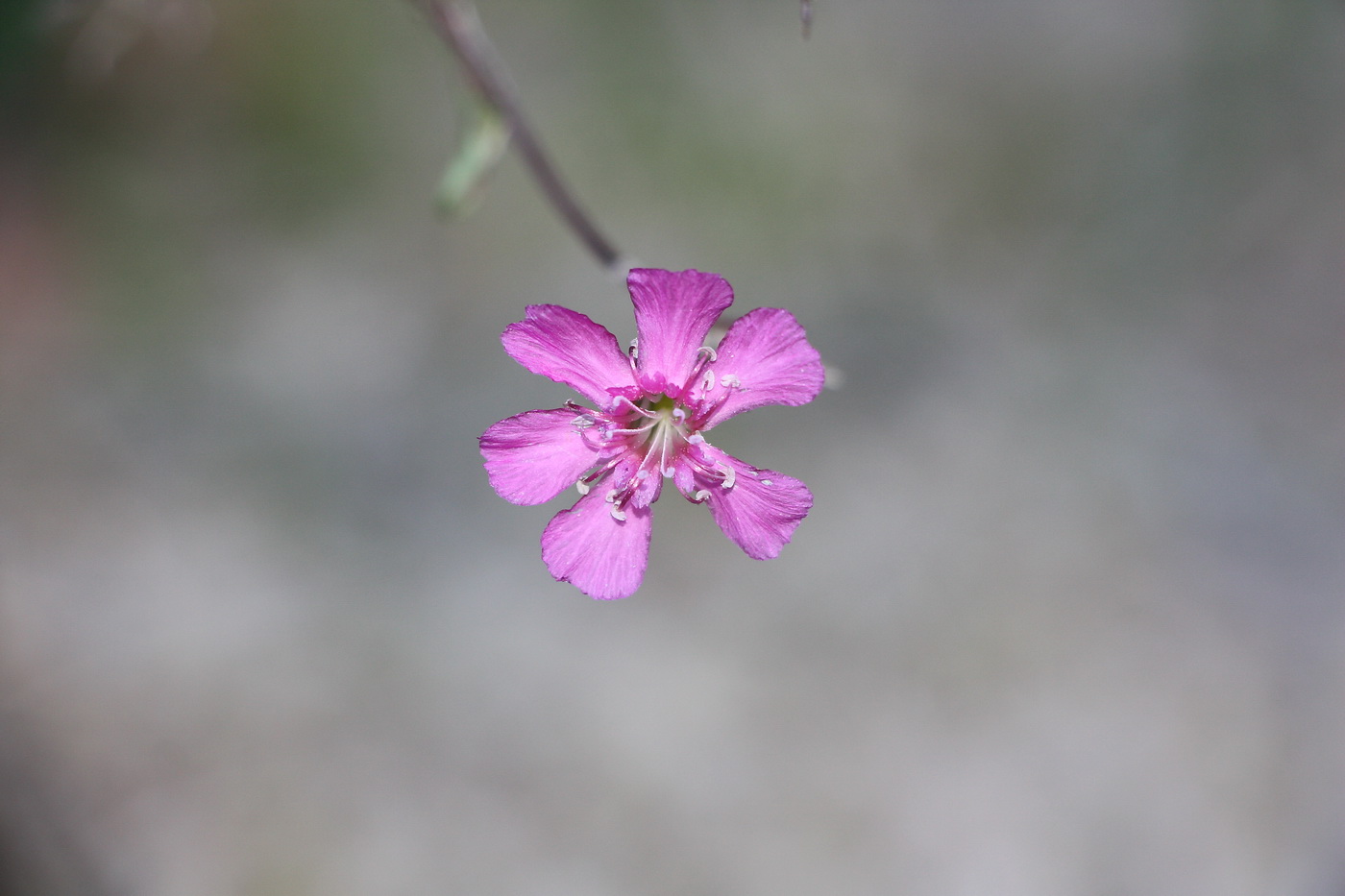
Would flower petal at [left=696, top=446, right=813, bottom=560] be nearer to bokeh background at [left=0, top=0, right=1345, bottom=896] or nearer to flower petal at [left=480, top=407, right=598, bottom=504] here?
flower petal at [left=480, top=407, right=598, bottom=504]

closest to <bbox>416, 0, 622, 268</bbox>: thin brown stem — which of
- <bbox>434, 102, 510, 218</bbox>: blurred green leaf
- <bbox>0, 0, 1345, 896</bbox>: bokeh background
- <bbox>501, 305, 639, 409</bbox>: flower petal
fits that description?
<bbox>434, 102, 510, 218</bbox>: blurred green leaf

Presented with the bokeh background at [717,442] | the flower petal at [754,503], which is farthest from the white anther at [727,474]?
the bokeh background at [717,442]

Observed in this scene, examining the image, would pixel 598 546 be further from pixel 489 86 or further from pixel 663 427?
pixel 489 86

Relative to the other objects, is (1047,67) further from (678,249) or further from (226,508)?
(226,508)

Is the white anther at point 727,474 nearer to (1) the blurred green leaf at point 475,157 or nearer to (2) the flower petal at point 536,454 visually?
(2) the flower petal at point 536,454

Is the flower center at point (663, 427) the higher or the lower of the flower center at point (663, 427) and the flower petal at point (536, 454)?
the higher
